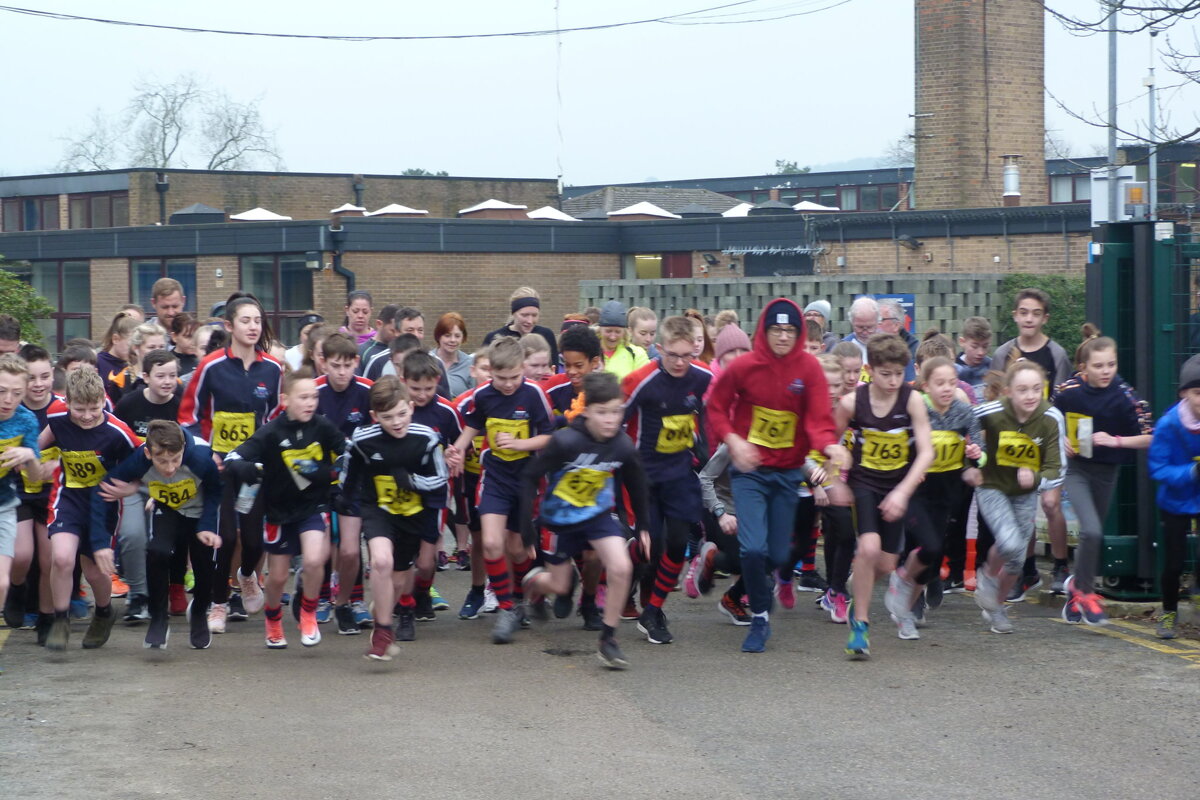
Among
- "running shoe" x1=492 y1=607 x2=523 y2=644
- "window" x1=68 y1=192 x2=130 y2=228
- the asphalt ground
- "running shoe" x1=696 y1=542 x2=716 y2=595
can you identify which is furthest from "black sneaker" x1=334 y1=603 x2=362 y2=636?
"window" x1=68 y1=192 x2=130 y2=228

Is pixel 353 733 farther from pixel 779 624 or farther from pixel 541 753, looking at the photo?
pixel 779 624

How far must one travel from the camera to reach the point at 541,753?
20.1 ft

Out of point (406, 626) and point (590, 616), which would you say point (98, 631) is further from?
point (590, 616)

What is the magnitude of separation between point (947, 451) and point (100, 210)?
155ft

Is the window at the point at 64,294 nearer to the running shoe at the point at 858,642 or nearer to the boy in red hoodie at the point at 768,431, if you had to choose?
the boy in red hoodie at the point at 768,431

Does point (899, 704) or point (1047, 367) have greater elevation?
point (1047, 367)

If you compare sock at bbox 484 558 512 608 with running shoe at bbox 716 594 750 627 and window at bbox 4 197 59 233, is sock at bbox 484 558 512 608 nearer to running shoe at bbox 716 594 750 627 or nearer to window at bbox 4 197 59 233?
running shoe at bbox 716 594 750 627

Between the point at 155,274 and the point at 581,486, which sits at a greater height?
the point at 155,274

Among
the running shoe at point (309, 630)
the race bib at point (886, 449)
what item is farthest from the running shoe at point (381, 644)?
the race bib at point (886, 449)

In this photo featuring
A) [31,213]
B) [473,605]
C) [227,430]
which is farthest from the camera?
[31,213]

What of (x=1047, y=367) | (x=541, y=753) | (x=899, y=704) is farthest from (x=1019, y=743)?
(x=1047, y=367)

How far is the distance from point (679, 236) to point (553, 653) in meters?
29.0

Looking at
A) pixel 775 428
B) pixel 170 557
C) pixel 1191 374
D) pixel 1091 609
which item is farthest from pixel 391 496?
pixel 1191 374

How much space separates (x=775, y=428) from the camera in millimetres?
8336
